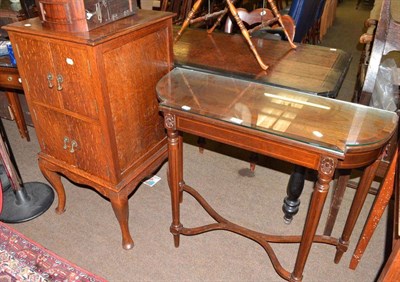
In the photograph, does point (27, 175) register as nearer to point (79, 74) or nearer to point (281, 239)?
point (79, 74)

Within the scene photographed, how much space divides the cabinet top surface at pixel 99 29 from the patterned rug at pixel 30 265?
0.97 m

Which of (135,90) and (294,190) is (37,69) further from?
(294,190)

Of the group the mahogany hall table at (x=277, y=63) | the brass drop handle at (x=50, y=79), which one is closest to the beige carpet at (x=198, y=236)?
the mahogany hall table at (x=277, y=63)

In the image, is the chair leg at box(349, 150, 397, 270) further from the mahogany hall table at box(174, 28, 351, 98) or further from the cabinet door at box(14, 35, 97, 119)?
the cabinet door at box(14, 35, 97, 119)

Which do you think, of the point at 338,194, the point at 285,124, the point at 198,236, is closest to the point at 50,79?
the point at 285,124

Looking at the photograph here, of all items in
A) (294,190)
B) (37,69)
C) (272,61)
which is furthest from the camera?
(294,190)

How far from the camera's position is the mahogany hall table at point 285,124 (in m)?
1.10

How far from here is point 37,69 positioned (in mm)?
1410

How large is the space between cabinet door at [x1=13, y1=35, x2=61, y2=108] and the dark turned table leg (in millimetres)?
1155

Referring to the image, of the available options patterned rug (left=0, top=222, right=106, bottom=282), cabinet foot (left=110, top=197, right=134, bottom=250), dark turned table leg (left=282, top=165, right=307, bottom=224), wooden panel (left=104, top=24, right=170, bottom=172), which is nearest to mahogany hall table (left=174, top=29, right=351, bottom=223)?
dark turned table leg (left=282, top=165, right=307, bottom=224)

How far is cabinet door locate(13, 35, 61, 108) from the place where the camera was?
1346 millimetres

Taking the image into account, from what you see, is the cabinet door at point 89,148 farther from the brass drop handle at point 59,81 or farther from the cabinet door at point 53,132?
the brass drop handle at point 59,81

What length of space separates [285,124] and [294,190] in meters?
0.71

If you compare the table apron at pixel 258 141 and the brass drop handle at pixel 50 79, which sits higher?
the brass drop handle at pixel 50 79
